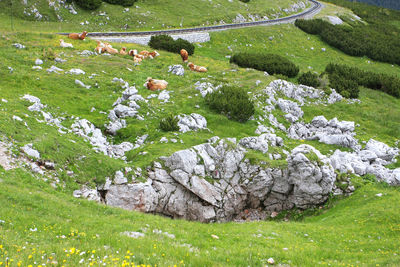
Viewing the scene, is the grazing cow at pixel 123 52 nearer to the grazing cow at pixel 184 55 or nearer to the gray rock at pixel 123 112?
the grazing cow at pixel 184 55

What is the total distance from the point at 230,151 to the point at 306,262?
1268 centimetres

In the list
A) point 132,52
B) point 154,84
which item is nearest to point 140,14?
point 132,52

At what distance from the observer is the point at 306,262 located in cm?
1214

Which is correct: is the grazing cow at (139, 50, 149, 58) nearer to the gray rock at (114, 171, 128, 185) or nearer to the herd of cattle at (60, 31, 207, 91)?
the herd of cattle at (60, 31, 207, 91)

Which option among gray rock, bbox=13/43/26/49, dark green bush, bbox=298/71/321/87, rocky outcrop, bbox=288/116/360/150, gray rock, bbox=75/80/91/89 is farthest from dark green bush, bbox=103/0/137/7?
rocky outcrop, bbox=288/116/360/150

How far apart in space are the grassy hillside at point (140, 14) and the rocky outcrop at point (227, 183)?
42680 millimetres

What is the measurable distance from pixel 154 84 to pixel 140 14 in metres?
38.6

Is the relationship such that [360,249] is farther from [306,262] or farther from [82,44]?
[82,44]

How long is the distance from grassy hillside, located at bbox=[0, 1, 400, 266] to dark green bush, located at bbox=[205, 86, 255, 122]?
1006mm

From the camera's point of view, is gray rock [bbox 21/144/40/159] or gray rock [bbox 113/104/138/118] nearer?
gray rock [bbox 21/144/40/159]

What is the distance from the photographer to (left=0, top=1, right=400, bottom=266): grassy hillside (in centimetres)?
1053

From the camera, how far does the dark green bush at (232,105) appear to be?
30.0 metres

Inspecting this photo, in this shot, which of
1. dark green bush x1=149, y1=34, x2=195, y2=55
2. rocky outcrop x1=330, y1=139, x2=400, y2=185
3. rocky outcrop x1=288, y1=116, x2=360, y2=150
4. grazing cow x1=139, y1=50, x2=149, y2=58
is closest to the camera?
rocky outcrop x1=330, y1=139, x2=400, y2=185

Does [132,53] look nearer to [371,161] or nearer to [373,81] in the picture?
[371,161]
